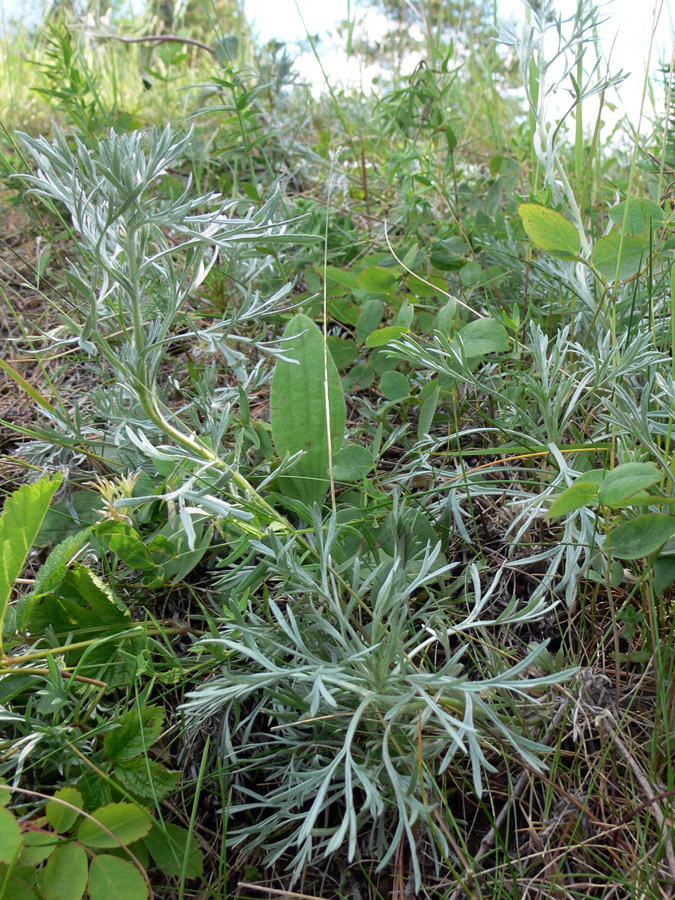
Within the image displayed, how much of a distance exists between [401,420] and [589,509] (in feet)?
1.93

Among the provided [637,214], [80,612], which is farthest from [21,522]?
[637,214]

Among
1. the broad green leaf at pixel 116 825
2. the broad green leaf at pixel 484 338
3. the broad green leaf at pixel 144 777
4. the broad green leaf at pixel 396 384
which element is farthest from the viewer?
the broad green leaf at pixel 396 384

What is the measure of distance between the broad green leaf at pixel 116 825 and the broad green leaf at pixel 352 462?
0.71 metres

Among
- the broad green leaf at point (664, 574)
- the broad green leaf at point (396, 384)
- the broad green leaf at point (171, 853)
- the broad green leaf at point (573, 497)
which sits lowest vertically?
the broad green leaf at point (171, 853)

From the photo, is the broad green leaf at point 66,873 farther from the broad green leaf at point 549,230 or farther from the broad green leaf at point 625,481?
the broad green leaf at point 549,230

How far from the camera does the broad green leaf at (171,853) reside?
3.26ft

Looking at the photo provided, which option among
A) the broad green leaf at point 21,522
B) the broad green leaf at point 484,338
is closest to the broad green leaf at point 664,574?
the broad green leaf at point 484,338

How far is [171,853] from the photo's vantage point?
1.01m

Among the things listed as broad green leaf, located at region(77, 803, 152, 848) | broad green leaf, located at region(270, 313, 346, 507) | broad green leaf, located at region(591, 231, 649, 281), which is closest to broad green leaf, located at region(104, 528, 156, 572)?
broad green leaf, located at region(270, 313, 346, 507)

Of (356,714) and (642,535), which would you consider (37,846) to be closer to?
(356,714)

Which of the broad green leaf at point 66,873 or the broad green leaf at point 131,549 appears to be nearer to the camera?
the broad green leaf at point 66,873

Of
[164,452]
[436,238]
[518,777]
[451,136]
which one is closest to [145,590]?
[164,452]

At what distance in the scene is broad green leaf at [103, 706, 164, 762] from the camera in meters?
1.06

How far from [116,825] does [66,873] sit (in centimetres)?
8
